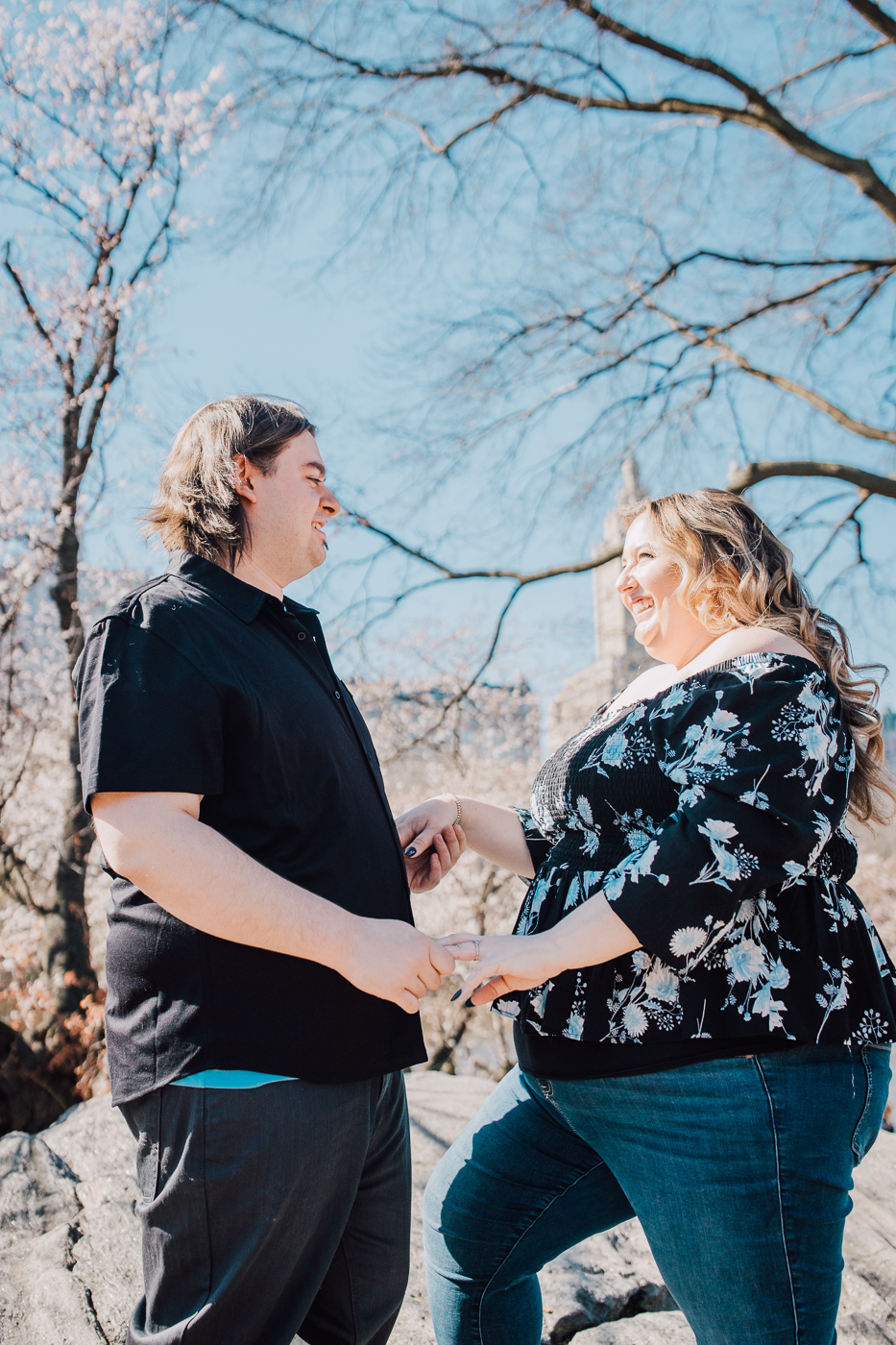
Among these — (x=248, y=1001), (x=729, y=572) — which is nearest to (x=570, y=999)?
(x=248, y=1001)

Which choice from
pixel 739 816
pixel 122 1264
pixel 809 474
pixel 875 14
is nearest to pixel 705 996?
pixel 739 816

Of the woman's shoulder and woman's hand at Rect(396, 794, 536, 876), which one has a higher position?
the woman's shoulder

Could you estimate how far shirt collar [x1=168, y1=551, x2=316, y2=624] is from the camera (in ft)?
5.25

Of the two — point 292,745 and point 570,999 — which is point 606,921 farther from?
point 292,745

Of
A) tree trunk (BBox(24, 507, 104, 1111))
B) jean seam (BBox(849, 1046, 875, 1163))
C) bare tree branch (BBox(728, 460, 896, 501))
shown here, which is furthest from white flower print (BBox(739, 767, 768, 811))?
tree trunk (BBox(24, 507, 104, 1111))

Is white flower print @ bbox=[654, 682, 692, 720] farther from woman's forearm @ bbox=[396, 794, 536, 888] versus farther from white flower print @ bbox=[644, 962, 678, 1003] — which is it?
woman's forearm @ bbox=[396, 794, 536, 888]

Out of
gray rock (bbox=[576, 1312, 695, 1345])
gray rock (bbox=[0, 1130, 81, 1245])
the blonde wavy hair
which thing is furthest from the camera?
gray rock (bbox=[0, 1130, 81, 1245])

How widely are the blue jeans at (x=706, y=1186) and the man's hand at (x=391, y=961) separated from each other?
43 cm

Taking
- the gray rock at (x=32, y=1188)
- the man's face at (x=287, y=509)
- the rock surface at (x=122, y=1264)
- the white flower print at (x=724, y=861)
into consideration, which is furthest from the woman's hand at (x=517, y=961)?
the gray rock at (x=32, y=1188)

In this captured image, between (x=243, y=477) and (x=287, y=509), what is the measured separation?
0.11 meters

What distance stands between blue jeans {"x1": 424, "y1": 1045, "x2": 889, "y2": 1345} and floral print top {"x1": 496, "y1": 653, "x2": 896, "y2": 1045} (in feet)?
0.32

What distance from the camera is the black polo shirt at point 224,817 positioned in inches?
51.1

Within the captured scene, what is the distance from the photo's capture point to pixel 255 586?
5.51 ft

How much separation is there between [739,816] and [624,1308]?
1.92 metres
